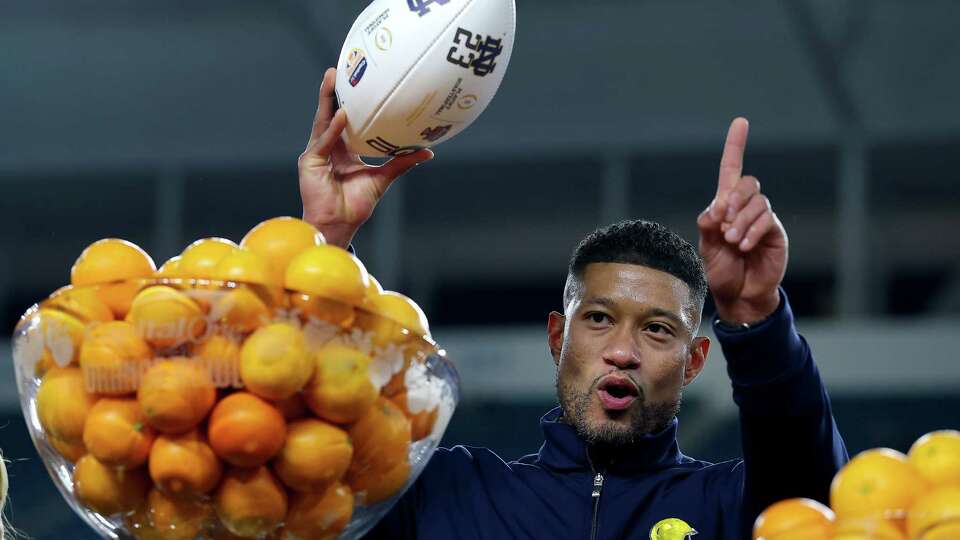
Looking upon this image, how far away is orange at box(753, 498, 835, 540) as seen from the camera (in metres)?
0.80

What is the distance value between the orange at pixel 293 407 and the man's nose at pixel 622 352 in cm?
64

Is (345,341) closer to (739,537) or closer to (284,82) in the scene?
(739,537)

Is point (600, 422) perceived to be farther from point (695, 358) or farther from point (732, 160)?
point (732, 160)

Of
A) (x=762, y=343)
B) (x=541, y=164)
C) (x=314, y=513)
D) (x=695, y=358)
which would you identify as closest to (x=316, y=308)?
(x=314, y=513)

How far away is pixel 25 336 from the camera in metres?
0.93

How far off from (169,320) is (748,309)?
56 centimetres

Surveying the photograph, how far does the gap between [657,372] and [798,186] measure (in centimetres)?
394

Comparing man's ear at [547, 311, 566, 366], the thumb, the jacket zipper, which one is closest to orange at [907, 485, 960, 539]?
the jacket zipper

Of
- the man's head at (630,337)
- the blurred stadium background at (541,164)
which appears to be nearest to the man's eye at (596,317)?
the man's head at (630,337)

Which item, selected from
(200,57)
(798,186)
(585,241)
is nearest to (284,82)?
(200,57)

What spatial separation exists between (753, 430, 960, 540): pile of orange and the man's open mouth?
A: 67 centimetres

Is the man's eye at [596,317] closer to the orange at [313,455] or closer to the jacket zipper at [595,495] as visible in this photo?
the jacket zipper at [595,495]

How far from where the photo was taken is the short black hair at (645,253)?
1550 millimetres

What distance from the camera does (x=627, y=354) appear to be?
1.49 meters
